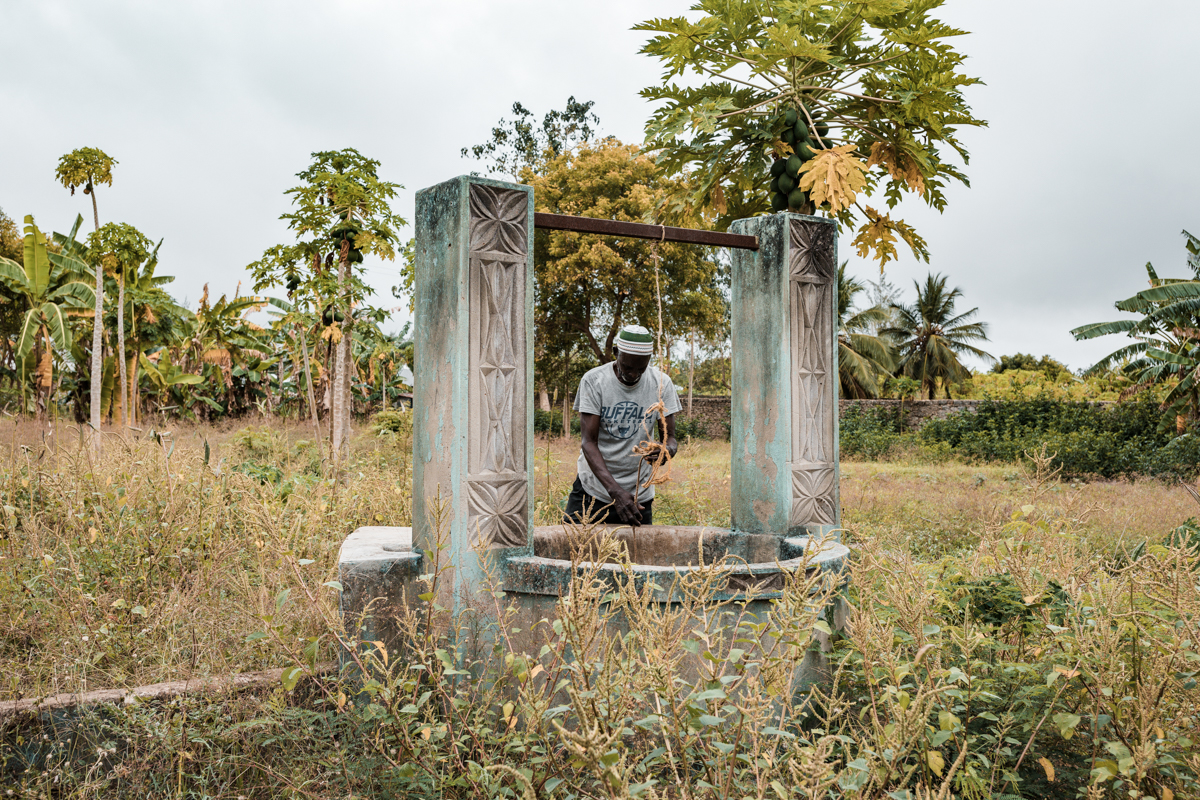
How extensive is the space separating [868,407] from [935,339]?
12.1m

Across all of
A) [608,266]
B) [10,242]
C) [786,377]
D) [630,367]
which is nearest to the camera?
[786,377]

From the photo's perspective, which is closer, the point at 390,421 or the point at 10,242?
the point at 390,421

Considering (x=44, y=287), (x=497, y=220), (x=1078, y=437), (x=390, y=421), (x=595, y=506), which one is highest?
(x=44, y=287)

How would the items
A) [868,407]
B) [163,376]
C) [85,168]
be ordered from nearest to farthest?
[85,168] → [163,376] → [868,407]

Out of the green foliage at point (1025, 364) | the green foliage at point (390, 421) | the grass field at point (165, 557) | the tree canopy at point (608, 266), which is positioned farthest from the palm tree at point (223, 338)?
the green foliage at point (1025, 364)

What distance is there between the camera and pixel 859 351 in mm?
30922

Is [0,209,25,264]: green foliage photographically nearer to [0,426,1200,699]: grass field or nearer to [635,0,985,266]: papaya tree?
[0,426,1200,699]: grass field

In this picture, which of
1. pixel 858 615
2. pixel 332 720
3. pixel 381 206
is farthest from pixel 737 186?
pixel 381 206

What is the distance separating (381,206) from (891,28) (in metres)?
6.21

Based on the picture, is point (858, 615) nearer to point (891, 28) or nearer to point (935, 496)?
point (891, 28)

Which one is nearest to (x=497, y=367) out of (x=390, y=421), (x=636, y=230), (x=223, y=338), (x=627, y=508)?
(x=636, y=230)

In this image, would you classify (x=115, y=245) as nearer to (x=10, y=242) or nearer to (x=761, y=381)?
(x=761, y=381)

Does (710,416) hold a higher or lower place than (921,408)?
lower

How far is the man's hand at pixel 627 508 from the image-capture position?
13.5ft
